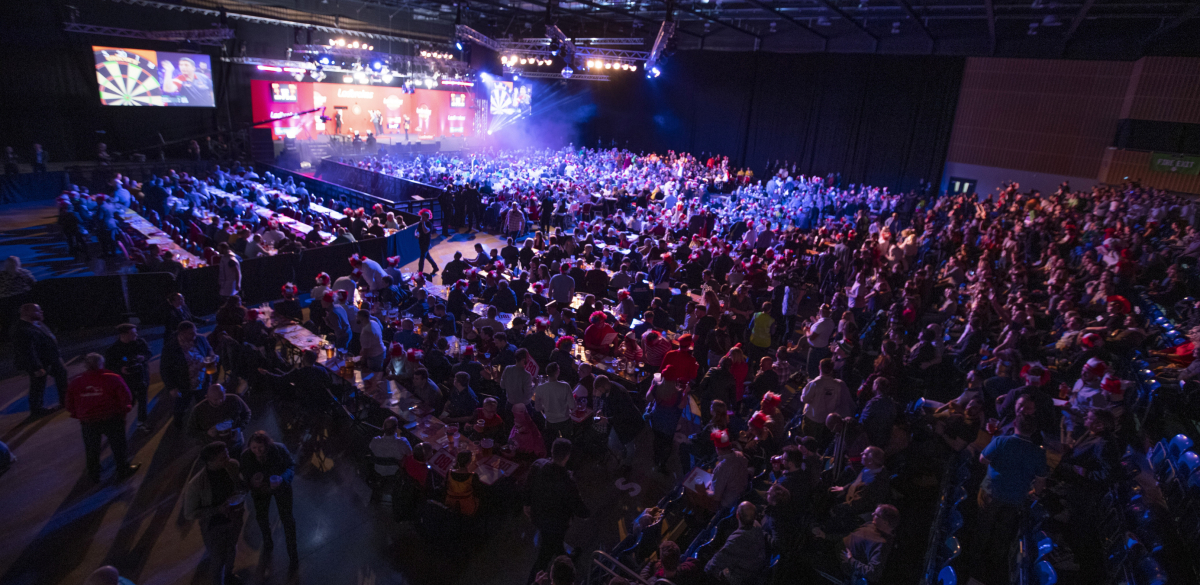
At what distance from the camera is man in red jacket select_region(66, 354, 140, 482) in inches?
201

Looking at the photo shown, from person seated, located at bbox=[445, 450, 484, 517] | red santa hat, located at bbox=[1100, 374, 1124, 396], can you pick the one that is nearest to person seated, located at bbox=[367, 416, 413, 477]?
person seated, located at bbox=[445, 450, 484, 517]

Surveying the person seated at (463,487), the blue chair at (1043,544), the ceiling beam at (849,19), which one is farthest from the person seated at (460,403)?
the ceiling beam at (849,19)

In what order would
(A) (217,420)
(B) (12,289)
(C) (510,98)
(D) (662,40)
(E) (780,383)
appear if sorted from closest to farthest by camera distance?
(A) (217,420)
(E) (780,383)
(B) (12,289)
(D) (662,40)
(C) (510,98)

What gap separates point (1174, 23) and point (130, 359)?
2521cm

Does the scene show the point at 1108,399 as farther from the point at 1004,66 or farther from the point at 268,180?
the point at 268,180

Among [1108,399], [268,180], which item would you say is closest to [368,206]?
[268,180]

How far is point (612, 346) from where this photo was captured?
745 centimetres

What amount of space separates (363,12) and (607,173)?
1421 cm

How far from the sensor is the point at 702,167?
27.7 meters

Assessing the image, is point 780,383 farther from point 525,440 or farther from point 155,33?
point 155,33

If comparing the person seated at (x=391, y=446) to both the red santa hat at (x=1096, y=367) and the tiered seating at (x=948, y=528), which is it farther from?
the red santa hat at (x=1096, y=367)

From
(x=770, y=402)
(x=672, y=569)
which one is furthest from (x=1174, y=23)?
(x=672, y=569)

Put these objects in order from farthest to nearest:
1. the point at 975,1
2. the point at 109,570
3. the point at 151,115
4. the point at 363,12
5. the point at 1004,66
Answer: the point at 363,12 → the point at 151,115 → the point at 1004,66 → the point at 975,1 → the point at 109,570

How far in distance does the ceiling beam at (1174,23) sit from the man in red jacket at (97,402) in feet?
74.0
